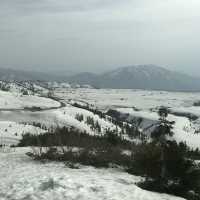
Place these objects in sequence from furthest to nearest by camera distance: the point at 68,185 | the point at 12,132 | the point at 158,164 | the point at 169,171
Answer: the point at 12,132
the point at 158,164
the point at 169,171
the point at 68,185

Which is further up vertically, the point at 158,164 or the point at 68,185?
the point at 158,164

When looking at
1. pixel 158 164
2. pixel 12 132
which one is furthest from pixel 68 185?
pixel 12 132

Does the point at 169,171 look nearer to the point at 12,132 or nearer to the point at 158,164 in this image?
the point at 158,164

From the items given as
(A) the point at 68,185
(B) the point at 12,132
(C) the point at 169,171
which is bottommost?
(B) the point at 12,132

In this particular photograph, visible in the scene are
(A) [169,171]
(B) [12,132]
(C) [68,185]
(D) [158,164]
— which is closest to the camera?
(C) [68,185]

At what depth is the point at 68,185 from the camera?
1523cm

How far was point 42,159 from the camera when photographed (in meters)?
22.1

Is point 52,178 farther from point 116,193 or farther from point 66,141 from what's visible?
point 66,141

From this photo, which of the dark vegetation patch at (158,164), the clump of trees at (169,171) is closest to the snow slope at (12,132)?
the dark vegetation patch at (158,164)

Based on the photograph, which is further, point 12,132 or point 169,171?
point 12,132

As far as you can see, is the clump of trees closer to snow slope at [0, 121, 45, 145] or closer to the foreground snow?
the foreground snow

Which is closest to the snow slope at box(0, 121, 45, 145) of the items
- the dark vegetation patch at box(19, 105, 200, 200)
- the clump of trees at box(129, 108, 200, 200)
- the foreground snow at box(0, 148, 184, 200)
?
the dark vegetation patch at box(19, 105, 200, 200)

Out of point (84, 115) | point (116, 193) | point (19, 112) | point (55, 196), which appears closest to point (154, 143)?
point (116, 193)

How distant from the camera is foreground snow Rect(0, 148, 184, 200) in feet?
46.7
